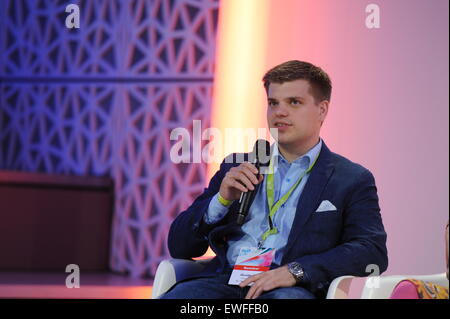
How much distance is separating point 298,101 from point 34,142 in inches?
167

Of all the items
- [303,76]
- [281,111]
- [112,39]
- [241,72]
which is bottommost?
[281,111]

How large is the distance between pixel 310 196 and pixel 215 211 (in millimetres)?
321

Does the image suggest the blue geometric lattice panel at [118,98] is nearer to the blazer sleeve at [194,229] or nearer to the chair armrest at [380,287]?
the blazer sleeve at [194,229]

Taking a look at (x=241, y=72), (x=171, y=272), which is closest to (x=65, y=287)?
(x=241, y=72)

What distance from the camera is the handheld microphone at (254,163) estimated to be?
2.12 metres

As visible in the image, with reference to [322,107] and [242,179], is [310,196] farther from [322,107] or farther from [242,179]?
[322,107]

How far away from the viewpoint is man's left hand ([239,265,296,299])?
1993 millimetres

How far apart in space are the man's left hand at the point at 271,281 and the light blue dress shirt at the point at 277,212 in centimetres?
13

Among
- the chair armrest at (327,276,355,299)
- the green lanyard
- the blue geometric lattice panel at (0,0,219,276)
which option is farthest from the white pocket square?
the blue geometric lattice panel at (0,0,219,276)

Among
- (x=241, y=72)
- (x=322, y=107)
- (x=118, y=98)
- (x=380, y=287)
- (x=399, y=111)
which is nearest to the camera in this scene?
(x=380, y=287)

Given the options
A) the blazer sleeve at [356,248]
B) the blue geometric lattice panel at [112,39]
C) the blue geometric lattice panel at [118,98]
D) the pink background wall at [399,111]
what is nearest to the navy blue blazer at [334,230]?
the blazer sleeve at [356,248]

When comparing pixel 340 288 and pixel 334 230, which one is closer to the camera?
pixel 340 288

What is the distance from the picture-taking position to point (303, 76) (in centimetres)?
228

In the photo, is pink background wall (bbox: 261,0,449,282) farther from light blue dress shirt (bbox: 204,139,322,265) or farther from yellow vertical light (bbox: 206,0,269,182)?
light blue dress shirt (bbox: 204,139,322,265)
